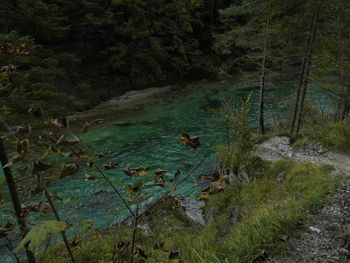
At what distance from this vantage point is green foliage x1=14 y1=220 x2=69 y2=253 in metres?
1.35

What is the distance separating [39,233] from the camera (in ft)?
4.59

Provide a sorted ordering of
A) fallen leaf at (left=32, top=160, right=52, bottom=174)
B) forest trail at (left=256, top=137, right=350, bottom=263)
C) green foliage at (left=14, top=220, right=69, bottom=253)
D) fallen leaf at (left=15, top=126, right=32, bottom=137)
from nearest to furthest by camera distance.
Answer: green foliage at (left=14, top=220, right=69, bottom=253), fallen leaf at (left=32, top=160, right=52, bottom=174), fallen leaf at (left=15, top=126, right=32, bottom=137), forest trail at (left=256, top=137, right=350, bottom=263)

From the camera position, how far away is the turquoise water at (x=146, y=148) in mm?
7449

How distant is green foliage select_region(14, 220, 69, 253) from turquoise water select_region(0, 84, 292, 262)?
141 inches

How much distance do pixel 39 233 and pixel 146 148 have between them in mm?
11256

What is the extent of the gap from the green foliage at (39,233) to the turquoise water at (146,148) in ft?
11.8

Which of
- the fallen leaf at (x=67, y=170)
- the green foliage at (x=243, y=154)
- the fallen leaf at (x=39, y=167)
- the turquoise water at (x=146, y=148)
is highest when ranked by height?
the fallen leaf at (x=39, y=167)

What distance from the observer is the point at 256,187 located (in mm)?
6359

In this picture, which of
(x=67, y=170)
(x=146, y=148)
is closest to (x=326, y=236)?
(x=67, y=170)

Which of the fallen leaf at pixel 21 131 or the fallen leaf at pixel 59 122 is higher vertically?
the fallen leaf at pixel 59 122

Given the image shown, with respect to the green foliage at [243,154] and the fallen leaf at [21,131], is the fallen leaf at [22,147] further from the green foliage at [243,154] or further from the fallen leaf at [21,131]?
the green foliage at [243,154]

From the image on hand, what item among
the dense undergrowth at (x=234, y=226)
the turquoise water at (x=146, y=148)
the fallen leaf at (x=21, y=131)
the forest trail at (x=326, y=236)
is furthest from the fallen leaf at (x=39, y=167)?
the turquoise water at (x=146, y=148)

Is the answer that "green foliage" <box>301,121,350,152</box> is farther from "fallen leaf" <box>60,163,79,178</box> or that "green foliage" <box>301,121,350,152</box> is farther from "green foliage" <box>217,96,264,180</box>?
"fallen leaf" <box>60,163,79,178</box>

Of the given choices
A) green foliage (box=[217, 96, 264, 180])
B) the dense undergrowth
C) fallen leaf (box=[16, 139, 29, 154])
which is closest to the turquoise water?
the dense undergrowth
